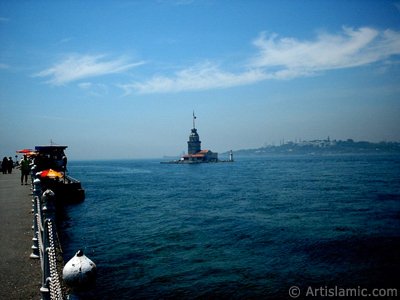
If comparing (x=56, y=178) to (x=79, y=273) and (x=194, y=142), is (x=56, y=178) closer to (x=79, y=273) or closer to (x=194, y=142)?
(x=79, y=273)

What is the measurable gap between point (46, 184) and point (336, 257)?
2313cm

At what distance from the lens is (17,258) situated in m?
7.61

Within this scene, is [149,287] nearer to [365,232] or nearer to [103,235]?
[103,235]

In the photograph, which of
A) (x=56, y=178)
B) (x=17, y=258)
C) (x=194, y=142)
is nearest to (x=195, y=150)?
(x=194, y=142)

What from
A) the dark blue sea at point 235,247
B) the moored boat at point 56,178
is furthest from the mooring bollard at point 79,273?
the moored boat at point 56,178

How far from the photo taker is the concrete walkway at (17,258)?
612 centimetres

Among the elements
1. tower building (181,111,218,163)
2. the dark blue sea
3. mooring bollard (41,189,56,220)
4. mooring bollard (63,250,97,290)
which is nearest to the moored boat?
the dark blue sea

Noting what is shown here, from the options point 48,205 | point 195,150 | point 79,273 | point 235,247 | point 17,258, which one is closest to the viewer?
point 79,273

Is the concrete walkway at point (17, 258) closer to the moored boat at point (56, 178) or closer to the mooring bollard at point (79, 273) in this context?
the mooring bollard at point (79, 273)

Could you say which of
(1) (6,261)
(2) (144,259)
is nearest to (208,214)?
(2) (144,259)

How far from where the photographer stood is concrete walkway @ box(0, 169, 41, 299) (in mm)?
6125

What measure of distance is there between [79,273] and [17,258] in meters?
5.64

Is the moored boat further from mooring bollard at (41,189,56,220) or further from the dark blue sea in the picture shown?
mooring bollard at (41,189,56,220)

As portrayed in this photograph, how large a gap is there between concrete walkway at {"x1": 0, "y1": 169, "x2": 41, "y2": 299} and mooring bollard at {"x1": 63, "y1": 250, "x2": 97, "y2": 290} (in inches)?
138
